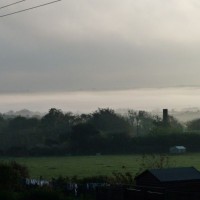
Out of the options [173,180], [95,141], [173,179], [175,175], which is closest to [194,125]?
[95,141]

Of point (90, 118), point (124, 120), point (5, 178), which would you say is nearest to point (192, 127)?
point (124, 120)

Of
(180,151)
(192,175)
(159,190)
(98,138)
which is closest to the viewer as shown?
(159,190)

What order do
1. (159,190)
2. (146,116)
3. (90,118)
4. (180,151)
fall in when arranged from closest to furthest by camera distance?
(159,190), (180,151), (90,118), (146,116)

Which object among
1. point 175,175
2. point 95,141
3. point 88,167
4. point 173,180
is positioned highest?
point 95,141

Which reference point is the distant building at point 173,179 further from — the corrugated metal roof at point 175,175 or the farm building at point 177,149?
the farm building at point 177,149

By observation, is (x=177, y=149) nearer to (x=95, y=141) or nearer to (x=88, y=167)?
(x=95, y=141)

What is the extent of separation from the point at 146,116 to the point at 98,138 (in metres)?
81.7

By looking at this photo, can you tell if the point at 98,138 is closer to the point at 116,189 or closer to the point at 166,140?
the point at 166,140

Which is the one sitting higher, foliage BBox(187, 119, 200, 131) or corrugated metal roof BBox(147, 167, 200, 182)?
foliage BBox(187, 119, 200, 131)

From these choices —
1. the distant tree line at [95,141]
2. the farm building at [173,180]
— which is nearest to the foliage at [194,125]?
the distant tree line at [95,141]

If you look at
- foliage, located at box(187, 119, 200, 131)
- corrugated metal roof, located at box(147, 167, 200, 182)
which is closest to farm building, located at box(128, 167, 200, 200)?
corrugated metal roof, located at box(147, 167, 200, 182)

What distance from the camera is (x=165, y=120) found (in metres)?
142

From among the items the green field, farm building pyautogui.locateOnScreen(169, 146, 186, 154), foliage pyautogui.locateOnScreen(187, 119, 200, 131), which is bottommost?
the green field

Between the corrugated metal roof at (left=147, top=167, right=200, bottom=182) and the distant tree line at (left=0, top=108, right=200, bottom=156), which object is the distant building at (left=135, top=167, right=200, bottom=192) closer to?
the corrugated metal roof at (left=147, top=167, right=200, bottom=182)
